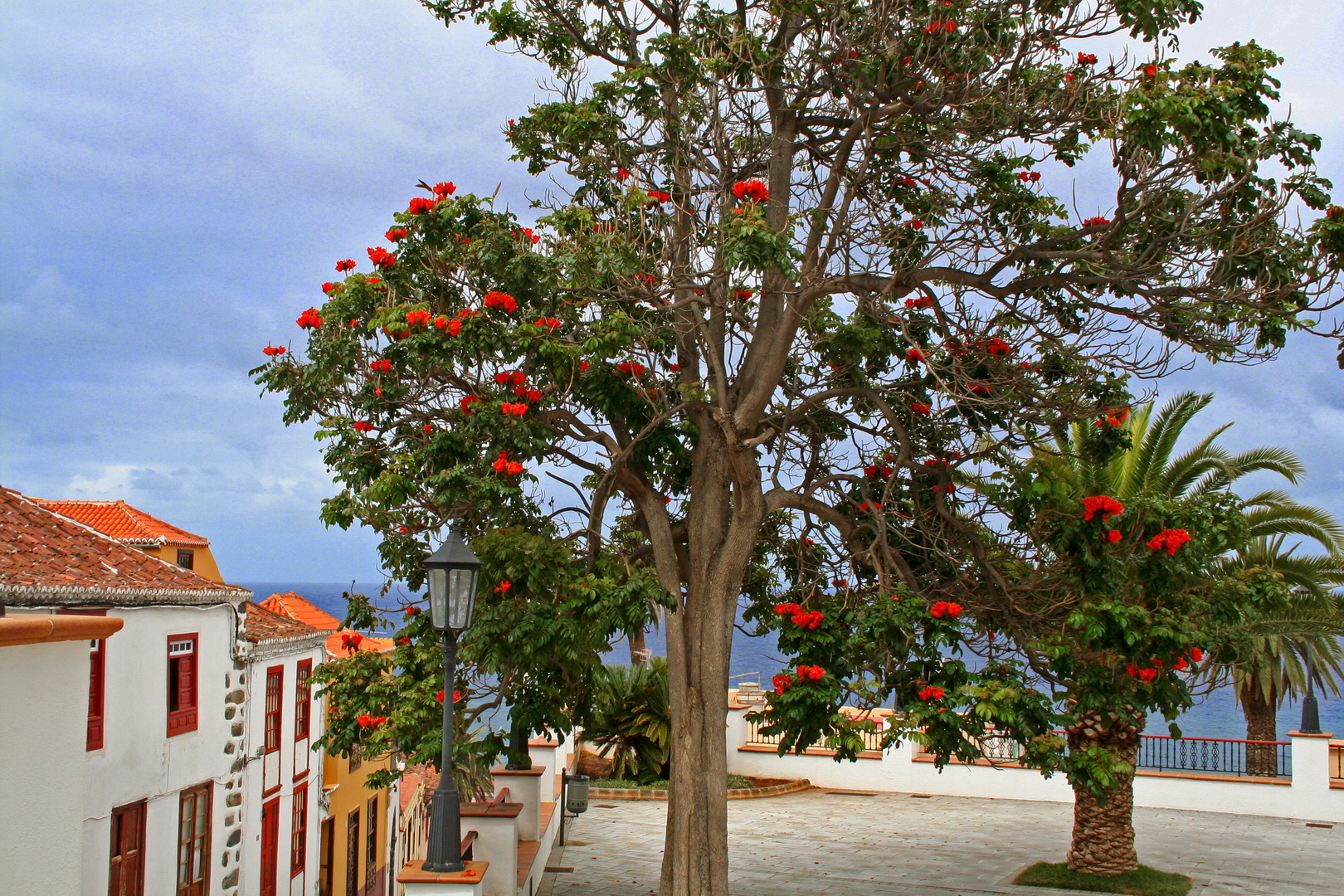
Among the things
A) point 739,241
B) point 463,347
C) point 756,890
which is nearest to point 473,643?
point 463,347

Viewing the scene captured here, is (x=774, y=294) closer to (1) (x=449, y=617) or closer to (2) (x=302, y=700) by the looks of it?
(1) (x=449, y=617)

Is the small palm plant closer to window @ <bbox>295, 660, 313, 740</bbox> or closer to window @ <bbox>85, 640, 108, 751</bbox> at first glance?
window @ <bbox>295, 660, 313, 740</bbox>

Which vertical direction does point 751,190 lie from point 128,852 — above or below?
above

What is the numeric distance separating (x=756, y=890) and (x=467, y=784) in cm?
487

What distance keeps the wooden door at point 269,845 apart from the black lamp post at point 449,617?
1144 cm

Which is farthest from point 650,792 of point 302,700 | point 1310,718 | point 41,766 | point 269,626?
point 41,766

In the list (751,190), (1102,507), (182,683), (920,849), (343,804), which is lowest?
(343,804)

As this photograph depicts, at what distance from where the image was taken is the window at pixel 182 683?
12914 mm

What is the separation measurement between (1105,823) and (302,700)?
45.2 feet

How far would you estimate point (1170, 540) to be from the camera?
8.23m

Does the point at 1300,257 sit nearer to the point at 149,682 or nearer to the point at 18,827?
the point at 18,827

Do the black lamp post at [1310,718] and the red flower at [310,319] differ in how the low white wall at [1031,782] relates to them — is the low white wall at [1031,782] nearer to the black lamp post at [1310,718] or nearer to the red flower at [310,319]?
the black lamp post at [1310,718]

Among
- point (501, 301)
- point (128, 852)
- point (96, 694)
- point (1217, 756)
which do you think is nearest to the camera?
point (501, 301)

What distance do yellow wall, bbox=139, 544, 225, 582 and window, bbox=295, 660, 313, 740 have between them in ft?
7.34
